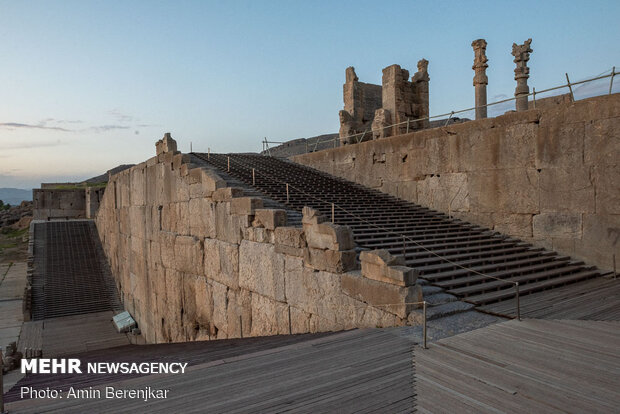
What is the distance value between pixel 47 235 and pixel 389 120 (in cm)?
1997

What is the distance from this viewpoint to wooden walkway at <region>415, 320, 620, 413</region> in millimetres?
3260

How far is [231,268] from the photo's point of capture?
9.17 metres

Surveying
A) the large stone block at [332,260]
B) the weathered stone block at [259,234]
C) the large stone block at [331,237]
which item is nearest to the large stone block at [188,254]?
the weathered stone block at [259,234]

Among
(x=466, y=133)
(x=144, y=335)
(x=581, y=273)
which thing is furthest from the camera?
(x=144, y=335)

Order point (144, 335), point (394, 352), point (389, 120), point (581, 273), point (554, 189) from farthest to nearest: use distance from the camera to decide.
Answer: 1. point (389, 120)
2. point (144, 335)
3. point (554, 189)
4. point (581, 273)
5. point (394, 352)

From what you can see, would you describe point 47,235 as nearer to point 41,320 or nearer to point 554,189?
point 41,320

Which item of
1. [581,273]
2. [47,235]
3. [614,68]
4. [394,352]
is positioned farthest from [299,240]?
[47,235]

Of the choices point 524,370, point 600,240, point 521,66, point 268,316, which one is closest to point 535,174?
point 600,240

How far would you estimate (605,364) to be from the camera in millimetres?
3941

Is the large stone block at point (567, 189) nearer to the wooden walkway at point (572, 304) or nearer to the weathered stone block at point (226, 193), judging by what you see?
the wooden walkway at point (572, 304)

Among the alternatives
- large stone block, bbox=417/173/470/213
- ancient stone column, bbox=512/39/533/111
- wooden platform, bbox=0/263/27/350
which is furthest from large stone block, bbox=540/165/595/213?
wooden platform, bbox=0/263/27/350

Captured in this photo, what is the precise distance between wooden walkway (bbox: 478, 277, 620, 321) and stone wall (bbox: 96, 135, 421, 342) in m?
1.62

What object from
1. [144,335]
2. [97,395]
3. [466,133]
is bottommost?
[144,335]

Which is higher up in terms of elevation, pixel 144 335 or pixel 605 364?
pixel 605 364
